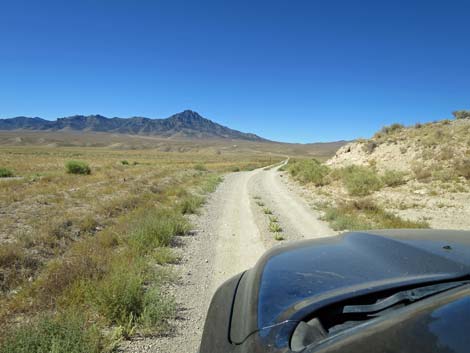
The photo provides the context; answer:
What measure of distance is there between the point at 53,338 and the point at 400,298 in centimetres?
331

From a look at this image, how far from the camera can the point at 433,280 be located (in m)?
1.69

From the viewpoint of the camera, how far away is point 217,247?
694 centimetres

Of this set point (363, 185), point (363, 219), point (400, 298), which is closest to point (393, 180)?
point (363, 185)

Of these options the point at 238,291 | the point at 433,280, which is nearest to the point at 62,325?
the point at 238,291

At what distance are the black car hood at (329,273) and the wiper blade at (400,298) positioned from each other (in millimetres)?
54

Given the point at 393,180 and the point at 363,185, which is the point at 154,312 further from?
the point at 393,180

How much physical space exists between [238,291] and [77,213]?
936 cm

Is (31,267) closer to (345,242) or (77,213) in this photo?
(77,213)

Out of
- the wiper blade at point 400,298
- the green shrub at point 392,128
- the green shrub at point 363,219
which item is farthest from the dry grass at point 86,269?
the green shrub at point 392,128

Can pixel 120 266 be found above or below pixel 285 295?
below

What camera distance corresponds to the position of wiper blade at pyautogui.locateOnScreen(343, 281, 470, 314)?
154cm

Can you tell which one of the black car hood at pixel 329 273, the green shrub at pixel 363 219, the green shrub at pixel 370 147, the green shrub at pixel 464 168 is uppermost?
the green shrub at pixel 370 147

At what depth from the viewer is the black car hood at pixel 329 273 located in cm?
158

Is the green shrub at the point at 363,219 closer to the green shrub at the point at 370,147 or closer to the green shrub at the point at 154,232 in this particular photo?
the green shrub at the point at 154,232
